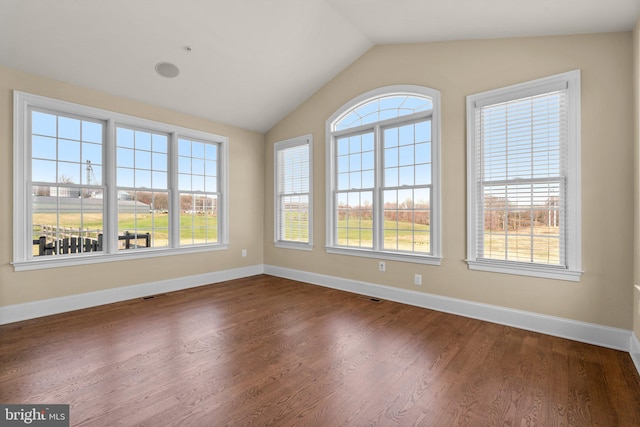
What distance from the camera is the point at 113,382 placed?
7.02 ft

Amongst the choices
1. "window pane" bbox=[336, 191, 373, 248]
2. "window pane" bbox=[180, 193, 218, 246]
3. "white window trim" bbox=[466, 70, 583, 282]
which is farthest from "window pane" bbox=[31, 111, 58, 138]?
"white window trim" bbox=[466, 70, 583, 282]

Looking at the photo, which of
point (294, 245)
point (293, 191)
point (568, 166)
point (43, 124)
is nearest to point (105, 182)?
point (43, 124)

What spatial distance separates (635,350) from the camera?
8.09 ft

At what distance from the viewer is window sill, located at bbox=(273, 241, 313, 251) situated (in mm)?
5207

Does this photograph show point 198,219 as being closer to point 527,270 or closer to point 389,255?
point 389,255

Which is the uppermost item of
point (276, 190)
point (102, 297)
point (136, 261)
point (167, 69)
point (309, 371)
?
point (167, 69)

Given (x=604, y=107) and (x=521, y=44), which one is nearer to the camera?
(x=604, y=107)

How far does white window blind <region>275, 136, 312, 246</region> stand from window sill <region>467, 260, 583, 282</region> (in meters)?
2.68

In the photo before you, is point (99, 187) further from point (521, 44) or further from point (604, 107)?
point (604, 107)

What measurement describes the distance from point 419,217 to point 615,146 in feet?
6.44

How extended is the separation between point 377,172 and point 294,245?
203cm

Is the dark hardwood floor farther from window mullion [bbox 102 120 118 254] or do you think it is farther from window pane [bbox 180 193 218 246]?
window pane [bbox 180 193 218 246]

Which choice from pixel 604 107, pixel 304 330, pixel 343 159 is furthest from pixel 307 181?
pixel 604 107

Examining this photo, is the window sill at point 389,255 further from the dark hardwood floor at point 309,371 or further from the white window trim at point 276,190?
the dark hardwood floor at point 309,371
